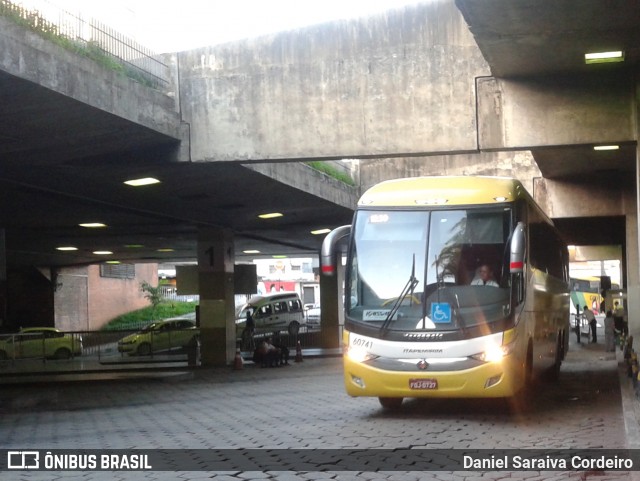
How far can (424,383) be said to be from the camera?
12.8 m

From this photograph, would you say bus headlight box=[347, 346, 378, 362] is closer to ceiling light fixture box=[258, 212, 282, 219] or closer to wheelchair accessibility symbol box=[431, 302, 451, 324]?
wheelchair accessibility symbol box=[431, 302, 451, 324]

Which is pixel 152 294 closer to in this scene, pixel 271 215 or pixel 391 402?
pixel 271 215

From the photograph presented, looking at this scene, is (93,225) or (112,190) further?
(93,225)

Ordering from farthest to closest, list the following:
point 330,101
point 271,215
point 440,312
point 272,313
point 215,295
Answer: point 272,313 < point 215,295 < point 271,215 < point 330,101 < point 440,312

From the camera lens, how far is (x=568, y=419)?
12.9 metres

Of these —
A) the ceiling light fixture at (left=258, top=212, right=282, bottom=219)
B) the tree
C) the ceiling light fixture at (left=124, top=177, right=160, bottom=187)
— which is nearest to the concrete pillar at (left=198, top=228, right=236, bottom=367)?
the ceiling light fixture at (left=258, top=212, right=282, bottom=219)

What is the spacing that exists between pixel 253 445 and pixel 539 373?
714 cm

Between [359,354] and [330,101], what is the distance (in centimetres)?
578

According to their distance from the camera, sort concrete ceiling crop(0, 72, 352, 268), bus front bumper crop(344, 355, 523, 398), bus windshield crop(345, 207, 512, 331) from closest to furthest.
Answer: bus front bumper crop(344, 355, 523, 398), bus windshield crop(345, 207, 512, 331), concrete ceiling crop(0, 72, 352, 268)

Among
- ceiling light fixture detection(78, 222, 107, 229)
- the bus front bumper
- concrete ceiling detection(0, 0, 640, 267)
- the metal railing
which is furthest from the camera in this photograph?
A: ceiling light fixture detection(78, 222, 107, 229)

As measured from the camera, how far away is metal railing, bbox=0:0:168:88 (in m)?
13.4

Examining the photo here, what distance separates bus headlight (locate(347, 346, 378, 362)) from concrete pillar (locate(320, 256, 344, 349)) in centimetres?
2898

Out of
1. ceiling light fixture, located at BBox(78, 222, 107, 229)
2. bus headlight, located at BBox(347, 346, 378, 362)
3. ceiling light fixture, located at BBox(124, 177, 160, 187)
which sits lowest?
bus headlight, located at BBox(347, 346, 378, 362)

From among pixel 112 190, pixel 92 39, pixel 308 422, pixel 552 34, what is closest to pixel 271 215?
pixel 112 190
